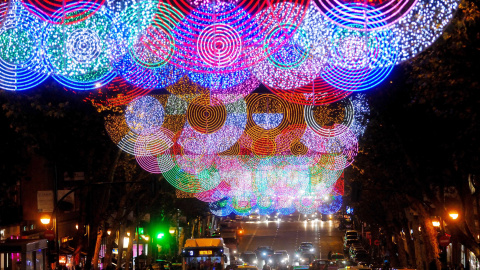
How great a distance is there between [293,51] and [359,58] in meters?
2.59

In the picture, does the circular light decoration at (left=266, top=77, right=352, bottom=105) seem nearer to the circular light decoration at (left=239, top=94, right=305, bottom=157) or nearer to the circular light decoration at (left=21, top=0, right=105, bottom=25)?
the circular light decoration at (left=21, top=0, right=105, bottom=25)

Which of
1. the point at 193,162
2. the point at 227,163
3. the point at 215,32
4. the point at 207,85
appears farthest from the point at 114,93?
the point at 227,163

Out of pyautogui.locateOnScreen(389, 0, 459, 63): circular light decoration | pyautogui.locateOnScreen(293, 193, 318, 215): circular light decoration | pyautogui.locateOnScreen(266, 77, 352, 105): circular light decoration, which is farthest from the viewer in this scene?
pyautogui.locateOnScreen(293, 193, 318, 215): circular light decoration

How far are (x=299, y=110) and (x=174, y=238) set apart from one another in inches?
1159

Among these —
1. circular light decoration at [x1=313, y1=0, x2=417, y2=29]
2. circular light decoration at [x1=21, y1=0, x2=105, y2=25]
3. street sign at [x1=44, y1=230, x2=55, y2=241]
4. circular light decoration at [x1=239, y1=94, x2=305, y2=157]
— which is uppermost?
circular light decoration at [x1=239, y1=94, x2=305, y2=157]

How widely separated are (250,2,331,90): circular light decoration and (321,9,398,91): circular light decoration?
0.40 metres

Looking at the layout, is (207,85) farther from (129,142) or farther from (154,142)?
(154,142)

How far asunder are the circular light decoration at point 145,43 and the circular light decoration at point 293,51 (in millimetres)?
2761

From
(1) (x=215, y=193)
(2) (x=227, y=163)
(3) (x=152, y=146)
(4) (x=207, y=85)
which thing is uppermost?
(2) (x=227, y=163)

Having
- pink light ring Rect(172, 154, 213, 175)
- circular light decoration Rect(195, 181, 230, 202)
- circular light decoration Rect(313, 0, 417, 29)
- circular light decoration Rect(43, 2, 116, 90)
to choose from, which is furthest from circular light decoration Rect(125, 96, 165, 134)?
circular light decoration Rect(195, 181, 230, 202)

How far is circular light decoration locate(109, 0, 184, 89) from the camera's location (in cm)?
1681

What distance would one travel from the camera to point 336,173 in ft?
246

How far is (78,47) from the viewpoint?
16.8 meters

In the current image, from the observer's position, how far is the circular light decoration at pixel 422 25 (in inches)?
515
